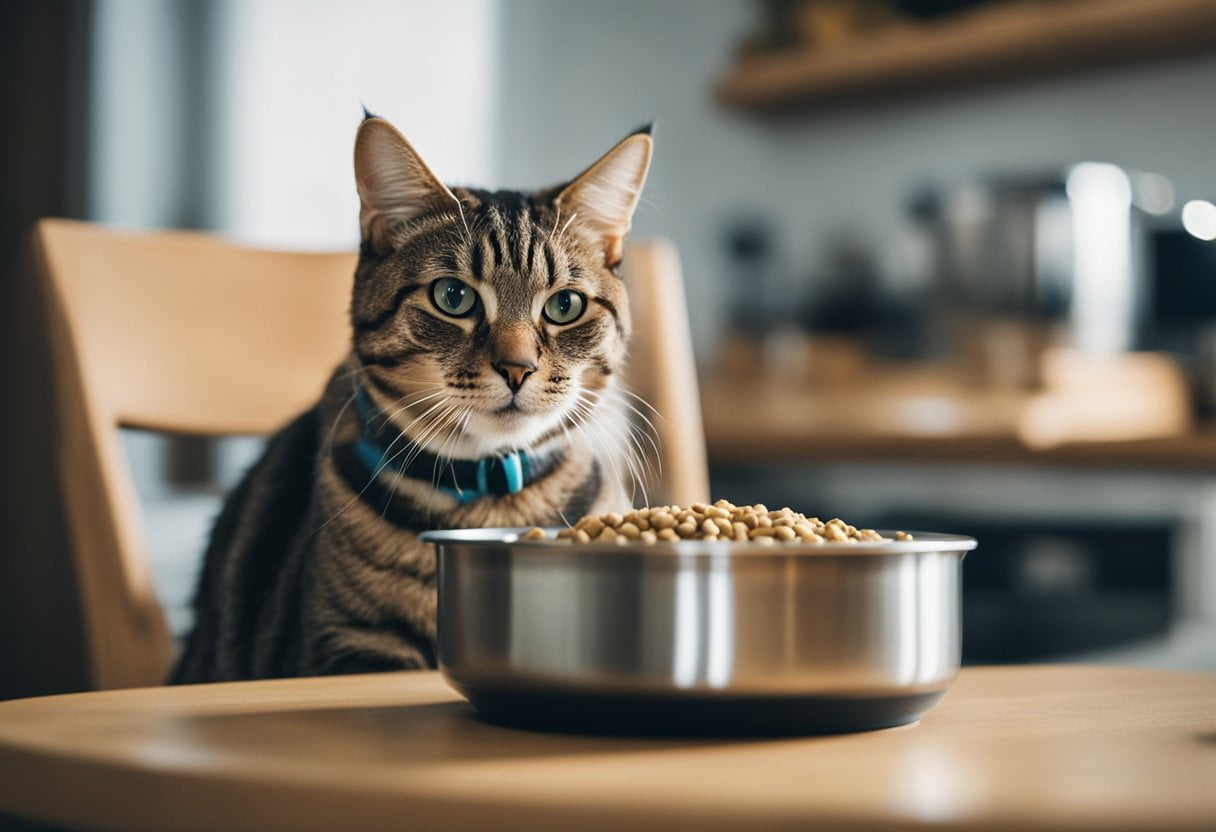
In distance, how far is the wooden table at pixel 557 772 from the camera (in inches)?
16.5

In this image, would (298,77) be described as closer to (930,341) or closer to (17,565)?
(17,565)

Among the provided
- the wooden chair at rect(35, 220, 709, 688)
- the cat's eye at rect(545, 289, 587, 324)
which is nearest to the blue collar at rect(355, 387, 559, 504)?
the cat's eye at rect(545, 289, 587, 324)

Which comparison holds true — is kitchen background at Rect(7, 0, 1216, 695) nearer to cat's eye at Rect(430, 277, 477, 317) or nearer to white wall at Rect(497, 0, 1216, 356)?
white wall at Rect(497, 0, 1216, 356)

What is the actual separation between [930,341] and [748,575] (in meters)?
2.48

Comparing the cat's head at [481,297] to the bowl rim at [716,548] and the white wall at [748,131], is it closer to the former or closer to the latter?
the bowl rim at [716,548]

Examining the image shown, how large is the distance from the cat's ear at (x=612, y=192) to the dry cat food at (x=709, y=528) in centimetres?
39

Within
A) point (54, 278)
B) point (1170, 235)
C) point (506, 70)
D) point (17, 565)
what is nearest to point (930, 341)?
point (1170, 235)

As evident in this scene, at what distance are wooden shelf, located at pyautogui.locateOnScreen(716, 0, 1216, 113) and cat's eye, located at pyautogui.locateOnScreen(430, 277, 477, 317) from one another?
1916 mm

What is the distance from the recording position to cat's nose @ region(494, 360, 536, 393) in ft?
3.06

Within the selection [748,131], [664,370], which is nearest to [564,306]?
[664,370]

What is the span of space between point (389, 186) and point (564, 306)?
0.17 meters

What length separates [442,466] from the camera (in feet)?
3.24

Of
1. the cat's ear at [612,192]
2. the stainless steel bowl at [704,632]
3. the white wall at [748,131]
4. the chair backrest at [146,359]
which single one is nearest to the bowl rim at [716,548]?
Answer: the stainless steel bowl at [704,632]

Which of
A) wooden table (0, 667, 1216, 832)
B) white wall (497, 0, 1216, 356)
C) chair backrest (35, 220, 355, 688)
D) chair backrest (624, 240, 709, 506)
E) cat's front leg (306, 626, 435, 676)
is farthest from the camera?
white wall (497, 0, 1216, 356)
